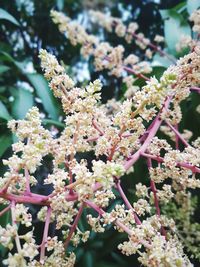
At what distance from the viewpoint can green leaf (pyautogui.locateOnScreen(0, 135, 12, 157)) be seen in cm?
136

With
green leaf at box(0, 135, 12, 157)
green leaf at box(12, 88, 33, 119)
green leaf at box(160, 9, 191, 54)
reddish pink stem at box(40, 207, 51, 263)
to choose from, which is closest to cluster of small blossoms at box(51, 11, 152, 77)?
green leaf at box(160, 9, 191, 54)

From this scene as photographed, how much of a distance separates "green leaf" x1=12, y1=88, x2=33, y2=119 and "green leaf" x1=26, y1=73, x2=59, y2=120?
47 millimetres

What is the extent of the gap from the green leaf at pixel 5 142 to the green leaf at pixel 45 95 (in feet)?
0.73

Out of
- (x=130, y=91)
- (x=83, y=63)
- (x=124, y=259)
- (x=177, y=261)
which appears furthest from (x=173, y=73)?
(x=83, y=63)

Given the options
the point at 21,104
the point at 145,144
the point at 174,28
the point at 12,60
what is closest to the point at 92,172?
the point at 145,144

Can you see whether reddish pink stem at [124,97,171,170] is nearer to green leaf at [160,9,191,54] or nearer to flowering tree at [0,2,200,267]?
flowering tree at [0,2,200,267]

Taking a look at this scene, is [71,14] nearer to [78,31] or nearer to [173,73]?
[78,31]

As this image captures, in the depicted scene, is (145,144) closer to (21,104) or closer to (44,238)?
(44,238)

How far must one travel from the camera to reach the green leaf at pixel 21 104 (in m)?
1.51

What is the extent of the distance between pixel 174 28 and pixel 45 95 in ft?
2.00

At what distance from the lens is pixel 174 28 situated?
1.76 metres

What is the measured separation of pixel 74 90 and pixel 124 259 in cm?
85

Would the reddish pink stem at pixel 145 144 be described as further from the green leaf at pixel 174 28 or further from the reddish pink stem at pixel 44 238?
the green leaf at pixel 174 28

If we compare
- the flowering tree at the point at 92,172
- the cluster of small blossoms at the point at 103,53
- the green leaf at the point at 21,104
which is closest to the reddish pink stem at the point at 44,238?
the flowering tree at the point at 92,172
